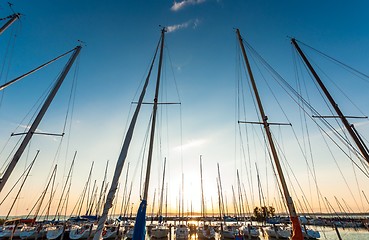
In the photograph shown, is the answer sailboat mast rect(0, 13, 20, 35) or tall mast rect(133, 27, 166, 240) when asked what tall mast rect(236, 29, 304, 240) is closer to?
tall mast rect(133, 27, 166, 240)

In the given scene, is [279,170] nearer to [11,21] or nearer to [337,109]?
[337,109]

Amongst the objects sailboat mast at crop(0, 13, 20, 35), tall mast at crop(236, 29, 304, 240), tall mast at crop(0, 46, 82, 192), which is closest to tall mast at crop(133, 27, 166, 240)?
tall mast at crop(0, 46, 82, 192)

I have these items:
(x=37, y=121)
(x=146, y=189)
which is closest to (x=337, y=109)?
(x=146, y=189)

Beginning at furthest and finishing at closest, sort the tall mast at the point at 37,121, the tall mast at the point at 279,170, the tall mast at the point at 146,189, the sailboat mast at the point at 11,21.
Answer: the sailboat mast at the point at 11,21 → the tall mast at the point at 279,170 → the tall mast at the point at 37,121 → the tall mast at the point at 146,189

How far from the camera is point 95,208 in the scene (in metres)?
63.1

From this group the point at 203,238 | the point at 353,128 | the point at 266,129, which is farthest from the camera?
the point at 203,238

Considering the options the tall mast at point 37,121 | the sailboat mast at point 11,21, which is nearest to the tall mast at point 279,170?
the tall mast at point 37,121

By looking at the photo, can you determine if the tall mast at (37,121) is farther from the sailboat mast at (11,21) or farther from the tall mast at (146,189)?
the tall mast at (146,189)

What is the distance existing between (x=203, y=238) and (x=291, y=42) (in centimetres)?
3713

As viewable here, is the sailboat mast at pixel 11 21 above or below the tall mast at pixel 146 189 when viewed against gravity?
above

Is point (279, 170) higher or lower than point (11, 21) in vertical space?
lower

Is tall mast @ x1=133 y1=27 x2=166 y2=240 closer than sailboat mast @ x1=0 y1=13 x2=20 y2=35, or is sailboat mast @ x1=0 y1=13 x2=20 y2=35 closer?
tall mast @ x1=133 y1=27 x2=166 y2=240

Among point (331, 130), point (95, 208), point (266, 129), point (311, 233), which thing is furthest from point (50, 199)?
point (311, 233)

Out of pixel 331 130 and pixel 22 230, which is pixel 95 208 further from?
pixel 331 130
